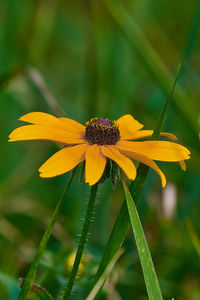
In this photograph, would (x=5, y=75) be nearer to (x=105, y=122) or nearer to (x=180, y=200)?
(x=105, y=122)

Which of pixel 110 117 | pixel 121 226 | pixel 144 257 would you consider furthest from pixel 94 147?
pixel 110 117

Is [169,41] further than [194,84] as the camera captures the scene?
Yes

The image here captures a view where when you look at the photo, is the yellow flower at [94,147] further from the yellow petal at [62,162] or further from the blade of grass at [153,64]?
the blade of grass at [153,64]

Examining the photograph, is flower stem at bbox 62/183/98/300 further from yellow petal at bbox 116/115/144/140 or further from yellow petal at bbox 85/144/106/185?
yellow petal at bbox 116/115/144/140

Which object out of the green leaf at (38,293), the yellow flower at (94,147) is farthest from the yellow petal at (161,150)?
the green leaf at (38,293)

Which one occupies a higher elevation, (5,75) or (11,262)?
(5,75)

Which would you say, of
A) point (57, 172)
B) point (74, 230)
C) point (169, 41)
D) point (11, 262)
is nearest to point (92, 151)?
point (57, 172)
